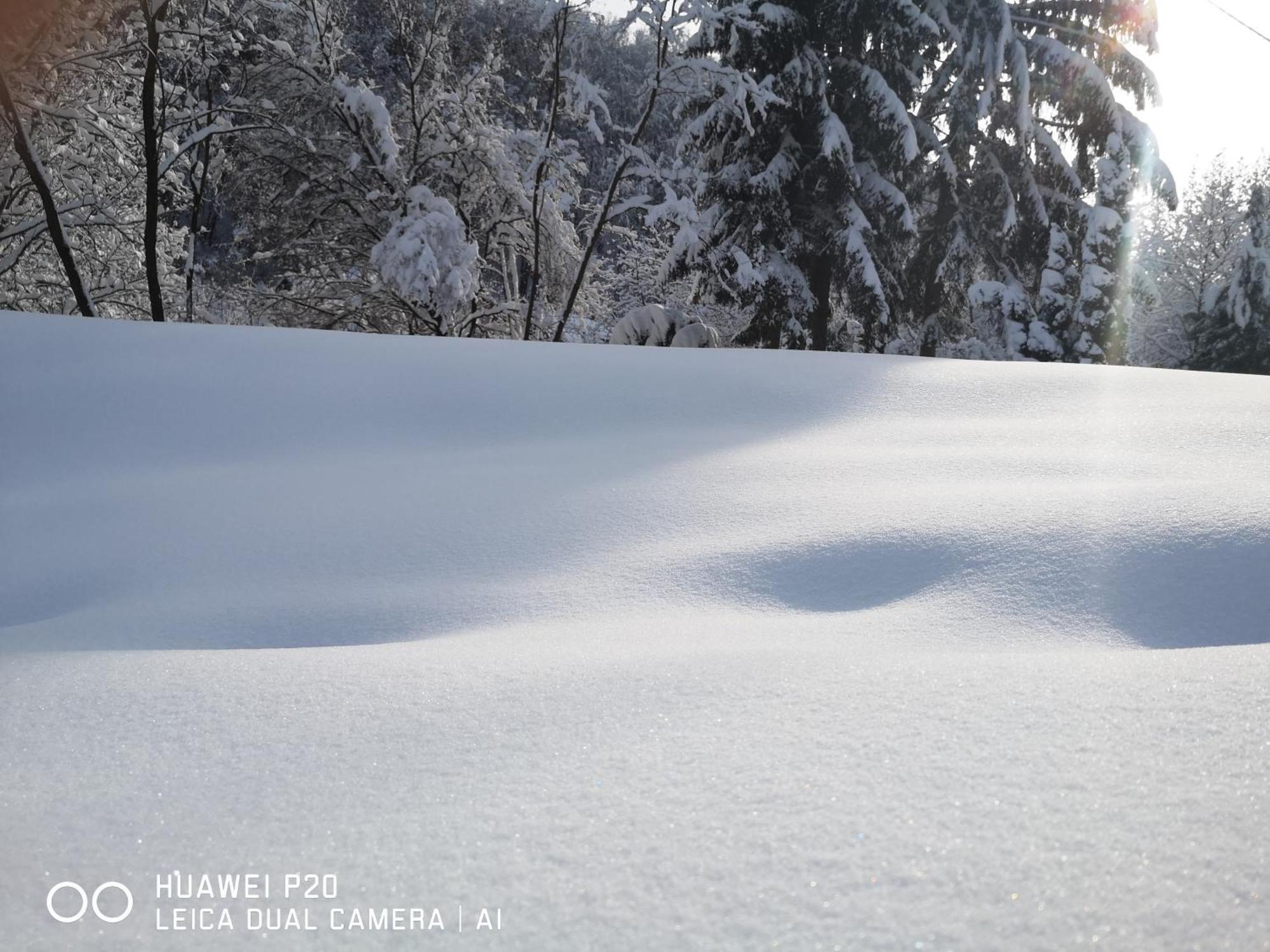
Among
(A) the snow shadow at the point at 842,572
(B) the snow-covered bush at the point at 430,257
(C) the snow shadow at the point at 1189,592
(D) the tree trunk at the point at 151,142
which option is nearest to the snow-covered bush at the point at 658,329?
(B) the snow-covered bush at the point at 430,257

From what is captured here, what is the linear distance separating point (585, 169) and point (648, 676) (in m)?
8.58

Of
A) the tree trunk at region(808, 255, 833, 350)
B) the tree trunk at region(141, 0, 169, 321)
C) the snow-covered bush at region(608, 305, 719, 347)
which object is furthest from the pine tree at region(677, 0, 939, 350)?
the tree trunk at region(141, 0, 169, 321)

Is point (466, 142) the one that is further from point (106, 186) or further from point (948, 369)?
point (948, 369)

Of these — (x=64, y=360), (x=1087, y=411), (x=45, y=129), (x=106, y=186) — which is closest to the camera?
(x=1087, y=411)

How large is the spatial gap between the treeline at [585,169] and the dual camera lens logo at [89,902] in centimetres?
546

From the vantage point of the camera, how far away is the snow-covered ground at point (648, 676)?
625 millimetres

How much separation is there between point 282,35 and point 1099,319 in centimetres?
1182

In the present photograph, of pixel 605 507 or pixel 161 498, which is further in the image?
pixel 161 498

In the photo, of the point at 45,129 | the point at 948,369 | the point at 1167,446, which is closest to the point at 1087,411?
the point at 1167,446

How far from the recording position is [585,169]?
8.87 m

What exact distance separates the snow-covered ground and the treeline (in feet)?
14.1

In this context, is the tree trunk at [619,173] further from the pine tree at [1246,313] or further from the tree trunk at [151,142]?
the pine tree at [1246,313]

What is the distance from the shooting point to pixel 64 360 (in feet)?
9.82

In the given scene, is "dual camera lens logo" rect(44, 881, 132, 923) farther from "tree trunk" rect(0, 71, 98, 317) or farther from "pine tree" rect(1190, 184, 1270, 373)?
"pine tree" rect(1190, 184, 1270, 373)
